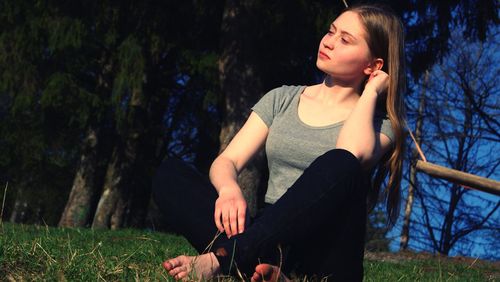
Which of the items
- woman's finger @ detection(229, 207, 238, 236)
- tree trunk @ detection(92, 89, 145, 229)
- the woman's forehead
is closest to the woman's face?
the woman's forehead

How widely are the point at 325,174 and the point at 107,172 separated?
1116 cm

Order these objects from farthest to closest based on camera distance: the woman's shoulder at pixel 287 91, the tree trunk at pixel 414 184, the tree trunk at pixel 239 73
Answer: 1. the tree trunk at pixel 414 184
2. the tree trunk at pixel 239 73
3. the woman's shoulder at pixel 287 91

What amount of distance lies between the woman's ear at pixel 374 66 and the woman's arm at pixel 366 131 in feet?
0.12

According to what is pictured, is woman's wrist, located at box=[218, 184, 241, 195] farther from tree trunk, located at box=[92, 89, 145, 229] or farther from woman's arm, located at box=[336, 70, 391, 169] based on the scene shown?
tree trunk, located at box=[92, 89, 145, 229]

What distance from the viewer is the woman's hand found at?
2.81 meters

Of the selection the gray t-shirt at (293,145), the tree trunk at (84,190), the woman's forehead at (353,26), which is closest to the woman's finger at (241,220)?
the gray t-shirt at (293,145)

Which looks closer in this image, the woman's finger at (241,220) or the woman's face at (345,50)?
the woman's finger at (241,220)

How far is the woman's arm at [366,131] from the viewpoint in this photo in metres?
2.95

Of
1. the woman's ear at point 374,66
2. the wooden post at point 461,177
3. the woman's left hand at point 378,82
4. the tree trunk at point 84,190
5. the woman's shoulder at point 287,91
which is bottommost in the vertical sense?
the tree trunk at point 84,190

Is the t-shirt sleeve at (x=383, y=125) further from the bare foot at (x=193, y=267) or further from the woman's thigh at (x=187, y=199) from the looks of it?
the bare foot at (x=193, y=267)

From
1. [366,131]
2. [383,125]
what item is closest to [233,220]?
[366,131]

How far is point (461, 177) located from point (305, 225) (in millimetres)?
961

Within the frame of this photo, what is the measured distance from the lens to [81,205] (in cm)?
1360

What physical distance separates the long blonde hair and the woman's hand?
762 millimetres
